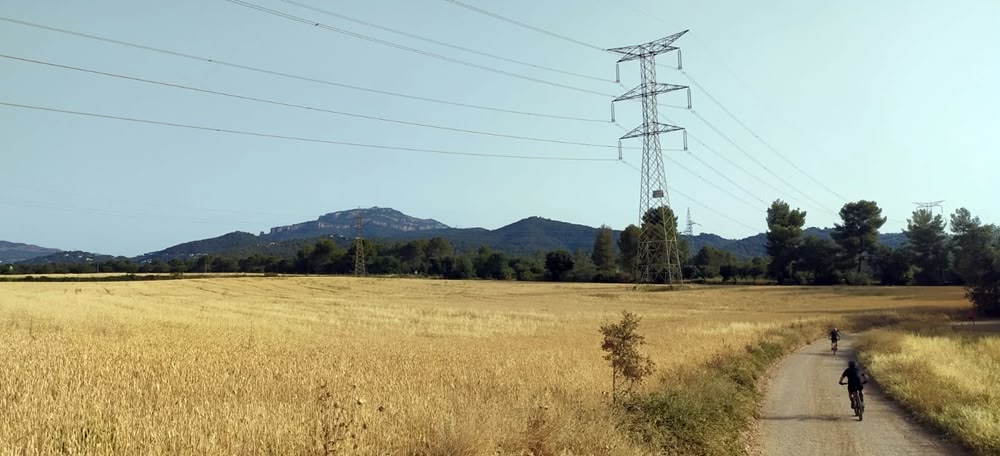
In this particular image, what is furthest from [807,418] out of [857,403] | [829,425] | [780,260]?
[780,260]

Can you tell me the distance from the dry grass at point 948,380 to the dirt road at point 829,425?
20.1 inches

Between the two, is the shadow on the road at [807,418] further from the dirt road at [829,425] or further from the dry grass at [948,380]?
the dry grass at [948,380]

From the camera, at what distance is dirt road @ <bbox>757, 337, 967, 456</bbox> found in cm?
1355

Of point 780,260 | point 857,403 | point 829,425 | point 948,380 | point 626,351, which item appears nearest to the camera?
point 626,351

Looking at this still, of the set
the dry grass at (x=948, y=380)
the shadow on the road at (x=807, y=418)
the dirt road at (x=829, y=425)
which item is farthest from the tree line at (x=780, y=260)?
the shadow on the road at (x=807, y=418)

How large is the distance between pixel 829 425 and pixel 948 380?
6.90 m

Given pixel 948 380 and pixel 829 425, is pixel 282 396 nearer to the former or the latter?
pixel 829 425

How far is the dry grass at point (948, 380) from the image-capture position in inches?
550

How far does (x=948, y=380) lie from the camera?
793 inches

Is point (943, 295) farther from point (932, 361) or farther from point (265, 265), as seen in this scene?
point (265, 265)

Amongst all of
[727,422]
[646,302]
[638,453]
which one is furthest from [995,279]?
[638,453]

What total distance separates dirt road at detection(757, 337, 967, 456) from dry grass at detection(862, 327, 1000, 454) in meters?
0.51

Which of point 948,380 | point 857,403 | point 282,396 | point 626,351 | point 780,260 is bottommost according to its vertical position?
point 857,403

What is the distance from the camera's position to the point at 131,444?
6.01m
